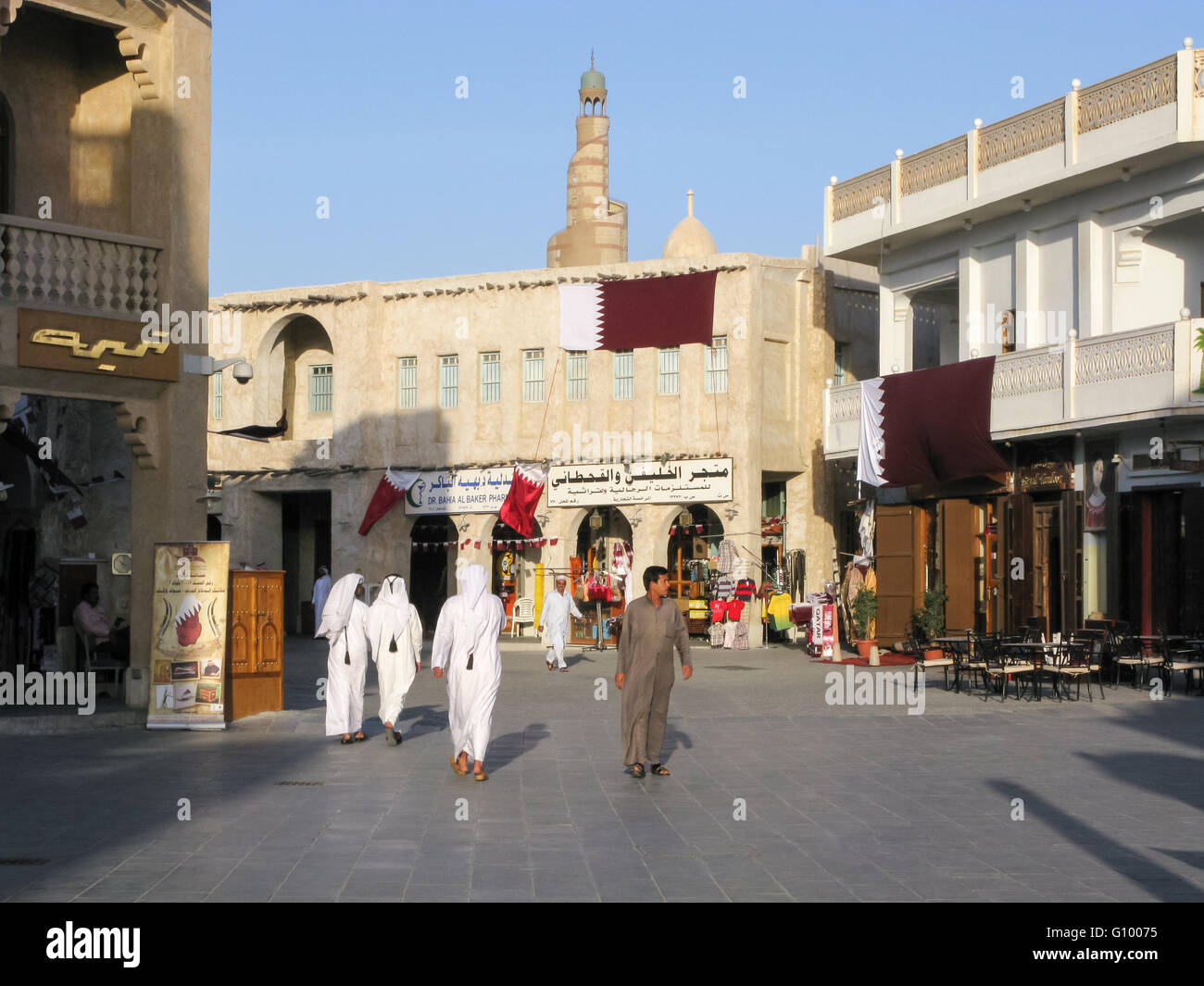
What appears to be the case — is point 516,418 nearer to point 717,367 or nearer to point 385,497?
point 385,497

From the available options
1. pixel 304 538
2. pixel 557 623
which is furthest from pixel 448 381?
pixel 557 623

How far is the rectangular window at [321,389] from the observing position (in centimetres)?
3950

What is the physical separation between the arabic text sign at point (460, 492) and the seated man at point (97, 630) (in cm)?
1736

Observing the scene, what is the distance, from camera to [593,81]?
3000 inches

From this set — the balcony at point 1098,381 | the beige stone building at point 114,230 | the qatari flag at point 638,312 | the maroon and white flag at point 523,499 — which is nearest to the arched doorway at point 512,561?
the maroon and white flag at point 523,499

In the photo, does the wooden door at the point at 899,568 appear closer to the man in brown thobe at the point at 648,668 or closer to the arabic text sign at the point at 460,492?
the arabic text sign at the point at 460,492

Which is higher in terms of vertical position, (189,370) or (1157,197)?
(1157,197)

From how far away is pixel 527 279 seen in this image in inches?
1431

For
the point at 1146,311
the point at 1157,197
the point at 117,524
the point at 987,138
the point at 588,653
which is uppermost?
the point at 987,138

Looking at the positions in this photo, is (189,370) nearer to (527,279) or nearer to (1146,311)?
(1146,311)

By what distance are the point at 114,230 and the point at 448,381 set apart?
19816 mm

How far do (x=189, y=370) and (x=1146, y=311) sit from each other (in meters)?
15.4

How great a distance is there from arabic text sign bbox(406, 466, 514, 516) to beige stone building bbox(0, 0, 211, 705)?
17618 millimetres
